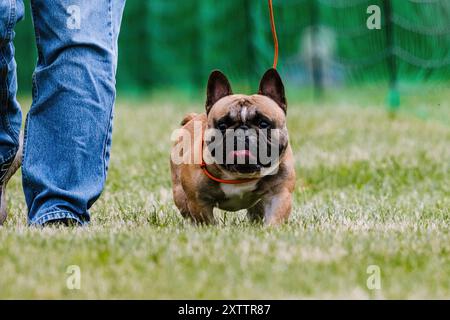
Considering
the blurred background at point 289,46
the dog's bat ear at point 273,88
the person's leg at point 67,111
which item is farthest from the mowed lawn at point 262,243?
the blurred background at point 289,46

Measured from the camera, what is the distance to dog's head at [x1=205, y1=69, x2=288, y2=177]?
4418 mm

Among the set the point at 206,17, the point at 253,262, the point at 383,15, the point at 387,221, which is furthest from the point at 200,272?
the point at 206,17

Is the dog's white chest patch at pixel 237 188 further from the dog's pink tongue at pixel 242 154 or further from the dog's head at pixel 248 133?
the dog's pink tongue at pixel 242 154

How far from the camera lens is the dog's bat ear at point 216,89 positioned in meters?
4.64

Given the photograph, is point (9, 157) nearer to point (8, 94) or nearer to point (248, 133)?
point (8, 94)

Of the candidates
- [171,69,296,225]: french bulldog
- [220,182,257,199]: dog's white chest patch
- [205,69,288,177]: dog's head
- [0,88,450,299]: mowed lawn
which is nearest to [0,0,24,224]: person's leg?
[0,88,450,299]: mowed lawn

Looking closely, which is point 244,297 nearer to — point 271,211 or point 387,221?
point 271,211

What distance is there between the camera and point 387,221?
4859mm

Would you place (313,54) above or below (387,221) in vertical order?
above

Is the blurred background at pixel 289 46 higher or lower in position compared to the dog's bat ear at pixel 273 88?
higher

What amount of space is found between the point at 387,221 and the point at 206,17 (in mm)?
9230

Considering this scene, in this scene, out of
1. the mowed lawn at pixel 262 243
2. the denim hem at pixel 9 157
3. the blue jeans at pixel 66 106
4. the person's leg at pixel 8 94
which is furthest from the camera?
the denim hem at pixel 9 157

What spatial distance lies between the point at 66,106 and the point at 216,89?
0.75 m

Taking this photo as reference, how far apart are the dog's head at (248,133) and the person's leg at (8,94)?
3.30ft
